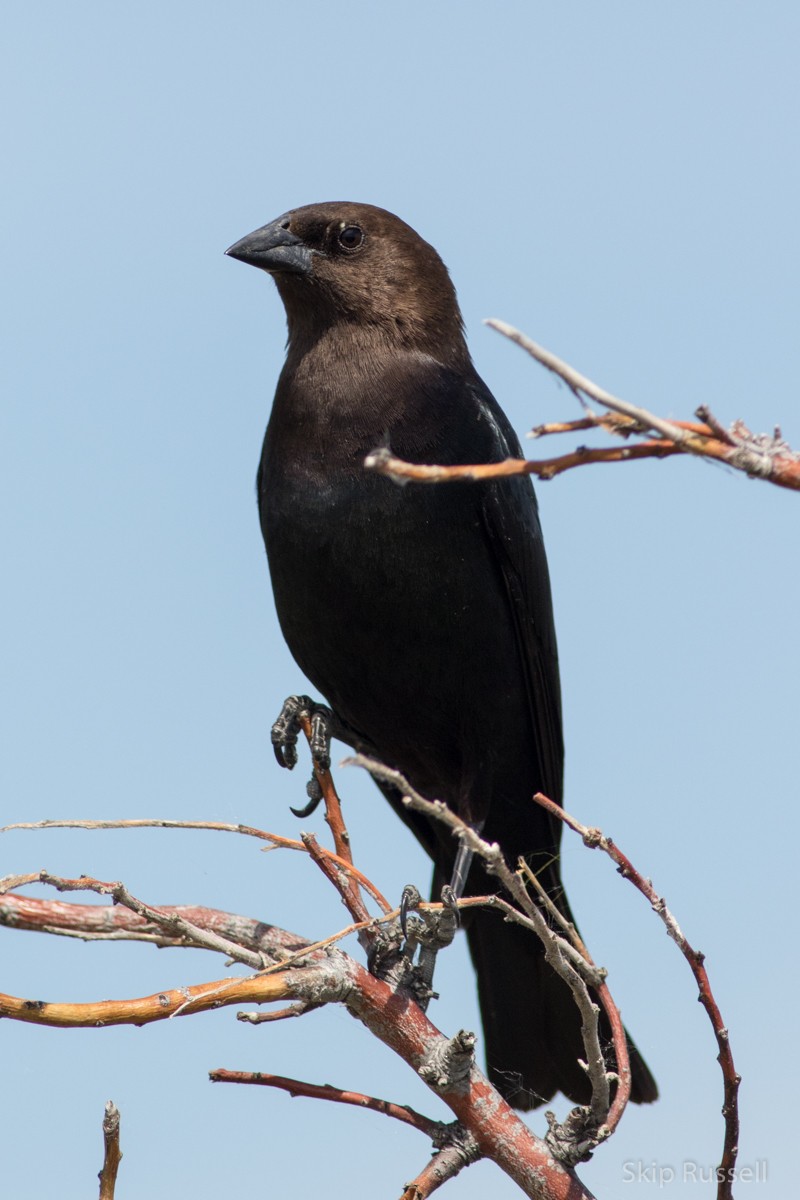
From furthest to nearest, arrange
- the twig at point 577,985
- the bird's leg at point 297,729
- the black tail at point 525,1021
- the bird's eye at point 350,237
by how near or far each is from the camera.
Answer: the bird's eye at point 350,237 → the black tail at point 525,1021 → the bird's leg at point 297,729 → the twig at point 577,985

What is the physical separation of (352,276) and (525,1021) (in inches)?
93.1

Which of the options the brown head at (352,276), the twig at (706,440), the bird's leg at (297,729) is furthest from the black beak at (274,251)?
the twig at (706,440)

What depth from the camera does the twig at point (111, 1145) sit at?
A: 1.99m

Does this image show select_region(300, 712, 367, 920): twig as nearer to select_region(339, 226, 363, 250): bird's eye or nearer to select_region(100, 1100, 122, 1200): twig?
select_region(100, 1100, 122, 1200): twig

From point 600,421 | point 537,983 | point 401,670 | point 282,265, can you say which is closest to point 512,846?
point 537,983

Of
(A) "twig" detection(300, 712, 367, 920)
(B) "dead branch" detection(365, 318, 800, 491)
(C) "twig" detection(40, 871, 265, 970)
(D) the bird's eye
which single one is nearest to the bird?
(D) the bird's eye

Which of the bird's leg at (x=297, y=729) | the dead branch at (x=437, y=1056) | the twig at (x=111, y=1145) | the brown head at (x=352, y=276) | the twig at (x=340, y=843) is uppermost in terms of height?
the brown head at (x=352, y=276)

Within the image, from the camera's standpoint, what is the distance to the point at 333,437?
13.2ft

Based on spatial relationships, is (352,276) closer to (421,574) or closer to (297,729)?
(421,574)

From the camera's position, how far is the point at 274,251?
445 cm

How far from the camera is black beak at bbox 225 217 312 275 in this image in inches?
175

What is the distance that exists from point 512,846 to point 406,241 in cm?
200

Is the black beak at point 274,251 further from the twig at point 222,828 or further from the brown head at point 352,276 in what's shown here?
the twig at point 222,828

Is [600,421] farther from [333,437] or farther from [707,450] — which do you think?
[333,437]
